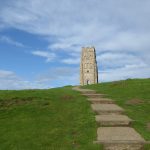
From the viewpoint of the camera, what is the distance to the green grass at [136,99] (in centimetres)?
1805

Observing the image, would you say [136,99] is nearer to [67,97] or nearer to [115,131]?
[67,97]

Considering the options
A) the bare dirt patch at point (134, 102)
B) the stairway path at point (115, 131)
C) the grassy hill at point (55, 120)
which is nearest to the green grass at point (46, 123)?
the grassy hill at point (55, 120)

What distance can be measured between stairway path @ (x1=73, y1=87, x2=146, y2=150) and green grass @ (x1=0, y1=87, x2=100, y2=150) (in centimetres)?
40

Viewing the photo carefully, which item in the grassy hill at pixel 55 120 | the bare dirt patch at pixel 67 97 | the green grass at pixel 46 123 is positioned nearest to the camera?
the green grass at pixel 46 123

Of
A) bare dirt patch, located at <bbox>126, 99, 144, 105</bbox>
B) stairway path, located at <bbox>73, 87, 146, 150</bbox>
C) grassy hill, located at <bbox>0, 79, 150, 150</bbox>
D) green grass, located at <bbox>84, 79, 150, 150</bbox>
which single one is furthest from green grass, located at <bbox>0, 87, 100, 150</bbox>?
bare dirt patch, located at <bbox>126, 99, 144, 105</bbox>

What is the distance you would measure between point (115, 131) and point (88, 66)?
348 feet

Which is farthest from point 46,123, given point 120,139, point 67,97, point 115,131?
point 67,97

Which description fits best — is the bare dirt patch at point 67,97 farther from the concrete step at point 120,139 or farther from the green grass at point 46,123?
the concrete step at point 120,139

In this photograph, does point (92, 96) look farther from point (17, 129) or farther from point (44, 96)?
point (17, 129)

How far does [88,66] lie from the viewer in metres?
122

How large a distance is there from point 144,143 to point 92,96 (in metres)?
13.6

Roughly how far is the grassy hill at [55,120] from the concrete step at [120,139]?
0.35 meters

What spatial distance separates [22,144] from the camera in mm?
15211

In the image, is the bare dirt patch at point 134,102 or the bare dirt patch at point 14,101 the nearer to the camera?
the bare dirt patch at point 14,101
